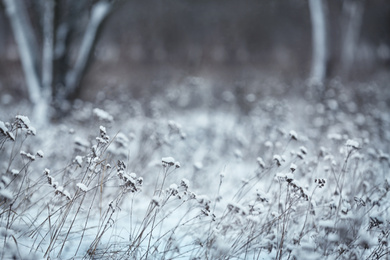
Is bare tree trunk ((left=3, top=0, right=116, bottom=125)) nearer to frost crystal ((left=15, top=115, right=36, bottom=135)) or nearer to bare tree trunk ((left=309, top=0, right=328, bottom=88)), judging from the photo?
frost crystal ((left=15, top=115, right=36, bottom=135))

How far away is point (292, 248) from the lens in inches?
68.2

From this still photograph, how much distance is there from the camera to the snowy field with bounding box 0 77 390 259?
180 cm

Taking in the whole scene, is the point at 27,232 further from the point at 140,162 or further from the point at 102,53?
the point at 102,53

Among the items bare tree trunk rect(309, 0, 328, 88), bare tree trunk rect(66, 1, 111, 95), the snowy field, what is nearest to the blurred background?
bare tree trunk rect(309, 0, 328, 88)

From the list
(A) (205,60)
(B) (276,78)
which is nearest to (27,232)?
(B) (276,78)

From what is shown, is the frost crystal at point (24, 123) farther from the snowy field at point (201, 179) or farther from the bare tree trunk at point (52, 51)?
the bare tree trunk at point (52, 51)

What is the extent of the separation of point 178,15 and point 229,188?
34.8ft

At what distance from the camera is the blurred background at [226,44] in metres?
9.39

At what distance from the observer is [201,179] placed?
3428 mm

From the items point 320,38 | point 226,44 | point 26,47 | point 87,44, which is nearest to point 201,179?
point 87,44

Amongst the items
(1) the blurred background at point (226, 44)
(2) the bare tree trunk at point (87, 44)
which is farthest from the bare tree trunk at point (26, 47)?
(1) the blurred background at point (226, 44)

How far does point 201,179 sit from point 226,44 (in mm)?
9232

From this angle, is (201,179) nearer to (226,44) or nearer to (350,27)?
(226,44)

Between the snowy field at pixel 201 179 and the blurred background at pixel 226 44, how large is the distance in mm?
2006
